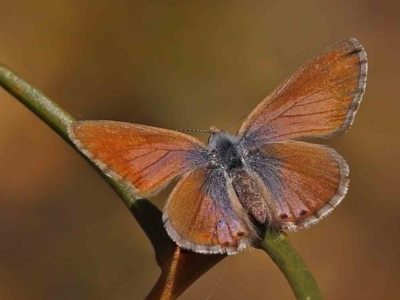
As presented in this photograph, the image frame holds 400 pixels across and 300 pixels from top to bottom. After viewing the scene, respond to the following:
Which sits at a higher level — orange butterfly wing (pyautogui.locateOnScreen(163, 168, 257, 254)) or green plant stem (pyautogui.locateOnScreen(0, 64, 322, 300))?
green plant stem (pyautogui.locateOnScreen(0, 64, 322, 300))

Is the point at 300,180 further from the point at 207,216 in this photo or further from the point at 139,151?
the point at 139,151

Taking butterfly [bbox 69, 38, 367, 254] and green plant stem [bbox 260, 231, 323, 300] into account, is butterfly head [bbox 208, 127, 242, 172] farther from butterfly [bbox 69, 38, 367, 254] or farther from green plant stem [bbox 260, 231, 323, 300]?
green plant stem [bbox 260, 231, 323, 300]

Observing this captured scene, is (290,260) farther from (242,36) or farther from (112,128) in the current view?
(242,36)

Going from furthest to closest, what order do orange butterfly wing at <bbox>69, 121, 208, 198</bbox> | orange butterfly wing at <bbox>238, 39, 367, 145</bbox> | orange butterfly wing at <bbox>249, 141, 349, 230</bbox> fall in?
orange butterfly wing at <bbox>238, 39, 367, 145</bbox> → orange butterfly wing at <bbox>249, 141, 349, 230</bbox> → orange butterfly wing at <bbox>69, 121, 208, 198</bbox>

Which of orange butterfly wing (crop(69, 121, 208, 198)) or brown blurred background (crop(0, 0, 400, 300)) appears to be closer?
orange butterfly wing (crop(69, 121, 208, 198))

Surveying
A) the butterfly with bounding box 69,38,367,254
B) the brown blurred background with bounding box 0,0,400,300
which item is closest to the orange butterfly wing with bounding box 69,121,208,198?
the butterfly with bounding box 69,38,367,254

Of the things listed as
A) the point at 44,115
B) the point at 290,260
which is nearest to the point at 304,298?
the point at 290,260

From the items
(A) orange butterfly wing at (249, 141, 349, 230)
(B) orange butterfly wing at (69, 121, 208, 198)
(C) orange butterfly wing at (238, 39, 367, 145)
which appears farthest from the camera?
(C) orange butterfly wing at (238, 39, 367, 145)
